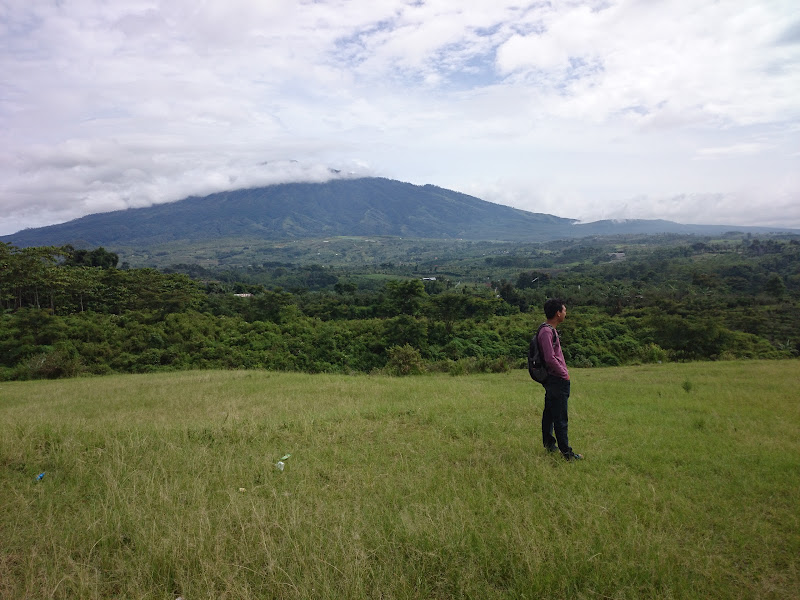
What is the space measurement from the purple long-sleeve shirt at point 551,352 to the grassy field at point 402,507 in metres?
1.11

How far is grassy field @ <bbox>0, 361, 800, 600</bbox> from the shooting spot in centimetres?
299

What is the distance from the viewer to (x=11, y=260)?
91.6 feet

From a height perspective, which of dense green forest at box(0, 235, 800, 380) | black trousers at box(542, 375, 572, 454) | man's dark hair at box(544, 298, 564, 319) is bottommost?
dense green forest at box(0, 235, 800, 380)

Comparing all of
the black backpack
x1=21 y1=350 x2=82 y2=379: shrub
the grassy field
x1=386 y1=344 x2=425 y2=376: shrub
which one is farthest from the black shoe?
x1=21 y1=350 x2=82 y2=379: shrub

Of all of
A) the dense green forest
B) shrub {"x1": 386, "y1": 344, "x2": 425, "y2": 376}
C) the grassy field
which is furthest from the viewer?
the dense green forest

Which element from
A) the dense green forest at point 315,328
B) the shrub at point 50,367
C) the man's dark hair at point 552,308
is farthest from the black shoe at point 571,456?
the shrub at point 50,367

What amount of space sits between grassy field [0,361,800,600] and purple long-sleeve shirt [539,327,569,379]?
43.8 inches

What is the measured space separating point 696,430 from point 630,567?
14.7ft

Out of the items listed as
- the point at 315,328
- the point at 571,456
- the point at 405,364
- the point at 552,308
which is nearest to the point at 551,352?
the point at 552,308

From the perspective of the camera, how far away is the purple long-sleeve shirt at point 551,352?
507 centimetres

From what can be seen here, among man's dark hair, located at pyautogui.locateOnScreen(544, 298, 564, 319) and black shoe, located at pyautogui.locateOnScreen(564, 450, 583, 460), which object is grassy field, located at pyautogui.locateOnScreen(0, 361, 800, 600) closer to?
black shoe, located at pyautogui.locateOnScreen(564, 450, 583, 460)

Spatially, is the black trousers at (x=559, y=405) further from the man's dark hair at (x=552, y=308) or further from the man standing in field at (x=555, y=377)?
the man's dark hair at (x=552, y=308)

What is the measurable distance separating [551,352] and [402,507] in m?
2.50

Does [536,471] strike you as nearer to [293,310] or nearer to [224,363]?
[224,363]
